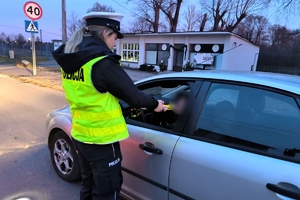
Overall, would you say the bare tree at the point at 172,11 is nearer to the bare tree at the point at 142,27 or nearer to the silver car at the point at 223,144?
the bare tree at the point at 142,27

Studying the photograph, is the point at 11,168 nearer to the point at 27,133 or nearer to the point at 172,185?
the point at 27,133

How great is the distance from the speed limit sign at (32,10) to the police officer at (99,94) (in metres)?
11.0

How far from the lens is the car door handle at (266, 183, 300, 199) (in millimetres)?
1241

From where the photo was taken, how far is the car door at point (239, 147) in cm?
137

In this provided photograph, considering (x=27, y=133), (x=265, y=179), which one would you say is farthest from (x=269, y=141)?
(x=27, y=133)

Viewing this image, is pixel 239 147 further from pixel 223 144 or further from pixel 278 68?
pixel 278 68

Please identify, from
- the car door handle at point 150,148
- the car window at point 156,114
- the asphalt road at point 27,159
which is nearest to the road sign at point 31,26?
the asphalt road at point 27,159

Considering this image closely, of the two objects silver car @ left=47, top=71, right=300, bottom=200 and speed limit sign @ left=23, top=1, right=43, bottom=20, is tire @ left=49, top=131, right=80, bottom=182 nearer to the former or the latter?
silver car @ left=47, top=71, right=300, bottom=200

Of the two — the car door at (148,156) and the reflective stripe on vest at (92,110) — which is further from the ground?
the reflective stripe on vest at (92,110)

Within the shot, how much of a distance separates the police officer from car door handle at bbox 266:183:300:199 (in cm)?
94

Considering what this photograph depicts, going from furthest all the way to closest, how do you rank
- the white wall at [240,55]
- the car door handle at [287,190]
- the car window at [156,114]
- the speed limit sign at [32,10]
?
the white wall at [240,55]
the speed limit sign at [32,10]
the car window at [156,114]
the car door handle at [287,190]

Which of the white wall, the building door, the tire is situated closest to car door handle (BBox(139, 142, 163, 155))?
the tire

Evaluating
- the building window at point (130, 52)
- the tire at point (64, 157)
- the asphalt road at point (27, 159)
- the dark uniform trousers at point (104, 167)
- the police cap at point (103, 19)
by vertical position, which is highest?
the building window at point (130, 52)

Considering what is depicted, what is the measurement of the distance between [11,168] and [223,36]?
1769 centimetres
